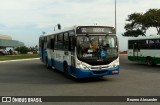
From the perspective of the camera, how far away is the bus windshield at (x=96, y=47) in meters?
15.4

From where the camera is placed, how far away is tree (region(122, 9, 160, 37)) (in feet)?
171

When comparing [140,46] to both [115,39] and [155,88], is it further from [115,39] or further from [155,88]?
[155,88]

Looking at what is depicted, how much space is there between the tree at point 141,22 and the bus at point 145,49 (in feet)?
79.1

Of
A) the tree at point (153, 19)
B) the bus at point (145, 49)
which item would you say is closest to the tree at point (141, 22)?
the tree at point (153, 19)

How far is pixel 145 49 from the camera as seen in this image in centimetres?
2655

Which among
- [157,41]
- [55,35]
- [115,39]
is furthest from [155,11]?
[115,39]

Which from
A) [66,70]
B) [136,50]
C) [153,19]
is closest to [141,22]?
[153,19]

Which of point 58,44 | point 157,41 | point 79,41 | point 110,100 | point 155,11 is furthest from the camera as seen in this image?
point 155,11

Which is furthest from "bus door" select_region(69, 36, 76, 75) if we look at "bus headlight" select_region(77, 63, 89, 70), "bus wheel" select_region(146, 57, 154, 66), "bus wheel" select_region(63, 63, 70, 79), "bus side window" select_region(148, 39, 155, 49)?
"bus wheel" select_region(146, 57, 154, 66)

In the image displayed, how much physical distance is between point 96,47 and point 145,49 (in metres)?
11.9

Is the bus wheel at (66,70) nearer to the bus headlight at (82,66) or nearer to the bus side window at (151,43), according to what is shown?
the bus headlight at (82,66)

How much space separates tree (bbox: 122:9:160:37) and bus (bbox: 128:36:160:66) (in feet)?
79.1

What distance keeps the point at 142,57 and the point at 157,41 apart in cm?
286

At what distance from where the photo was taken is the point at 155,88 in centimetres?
1296
